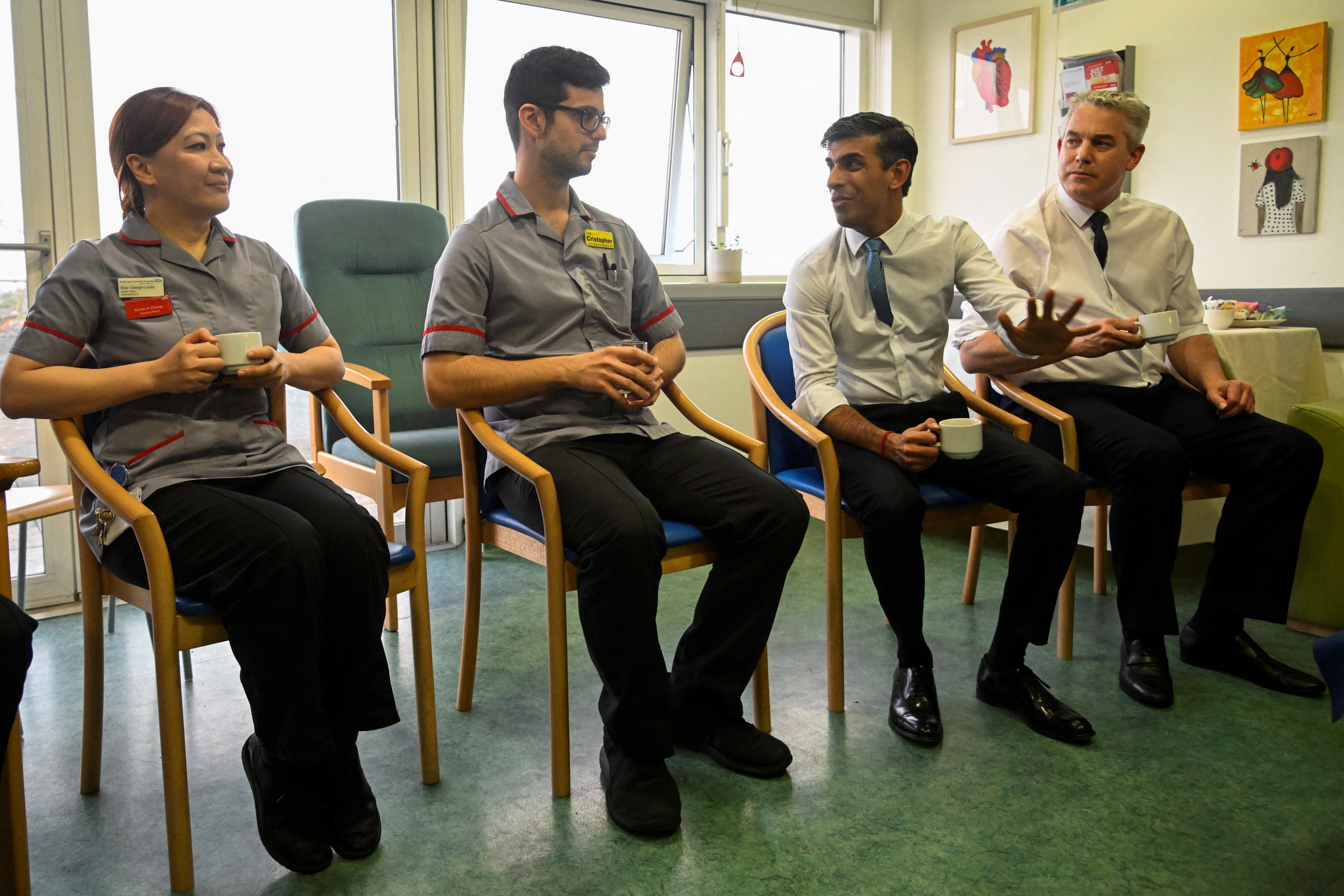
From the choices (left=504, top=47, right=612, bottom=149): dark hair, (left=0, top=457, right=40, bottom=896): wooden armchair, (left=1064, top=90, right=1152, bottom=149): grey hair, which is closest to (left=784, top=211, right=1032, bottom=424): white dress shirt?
(left=1064, top=90, right=1152, bottom=149): grey hair

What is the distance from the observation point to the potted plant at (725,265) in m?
4.10

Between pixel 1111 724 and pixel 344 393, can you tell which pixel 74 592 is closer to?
pixel 344 393

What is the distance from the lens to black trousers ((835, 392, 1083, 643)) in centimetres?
199

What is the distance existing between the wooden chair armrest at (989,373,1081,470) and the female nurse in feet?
4.95

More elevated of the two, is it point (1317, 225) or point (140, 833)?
point (1317, 225)

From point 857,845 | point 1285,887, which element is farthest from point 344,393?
point 1285,887

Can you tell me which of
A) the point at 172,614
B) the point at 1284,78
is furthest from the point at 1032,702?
the point at 1284,78

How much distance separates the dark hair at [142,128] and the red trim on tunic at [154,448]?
15.6 inches

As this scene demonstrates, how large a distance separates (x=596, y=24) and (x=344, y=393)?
202cm

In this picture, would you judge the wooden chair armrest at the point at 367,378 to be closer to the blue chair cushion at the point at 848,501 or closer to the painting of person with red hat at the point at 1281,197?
the blue chair cushion at the point at 848,501

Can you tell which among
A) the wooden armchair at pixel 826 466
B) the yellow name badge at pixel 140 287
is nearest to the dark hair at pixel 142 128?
the yellow name badge at pixel 140 287

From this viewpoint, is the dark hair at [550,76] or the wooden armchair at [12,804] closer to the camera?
the wooden armchair at [12,804]

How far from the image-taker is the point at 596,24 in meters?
3.96

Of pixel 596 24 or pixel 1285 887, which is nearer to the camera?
pixel 1285 887
